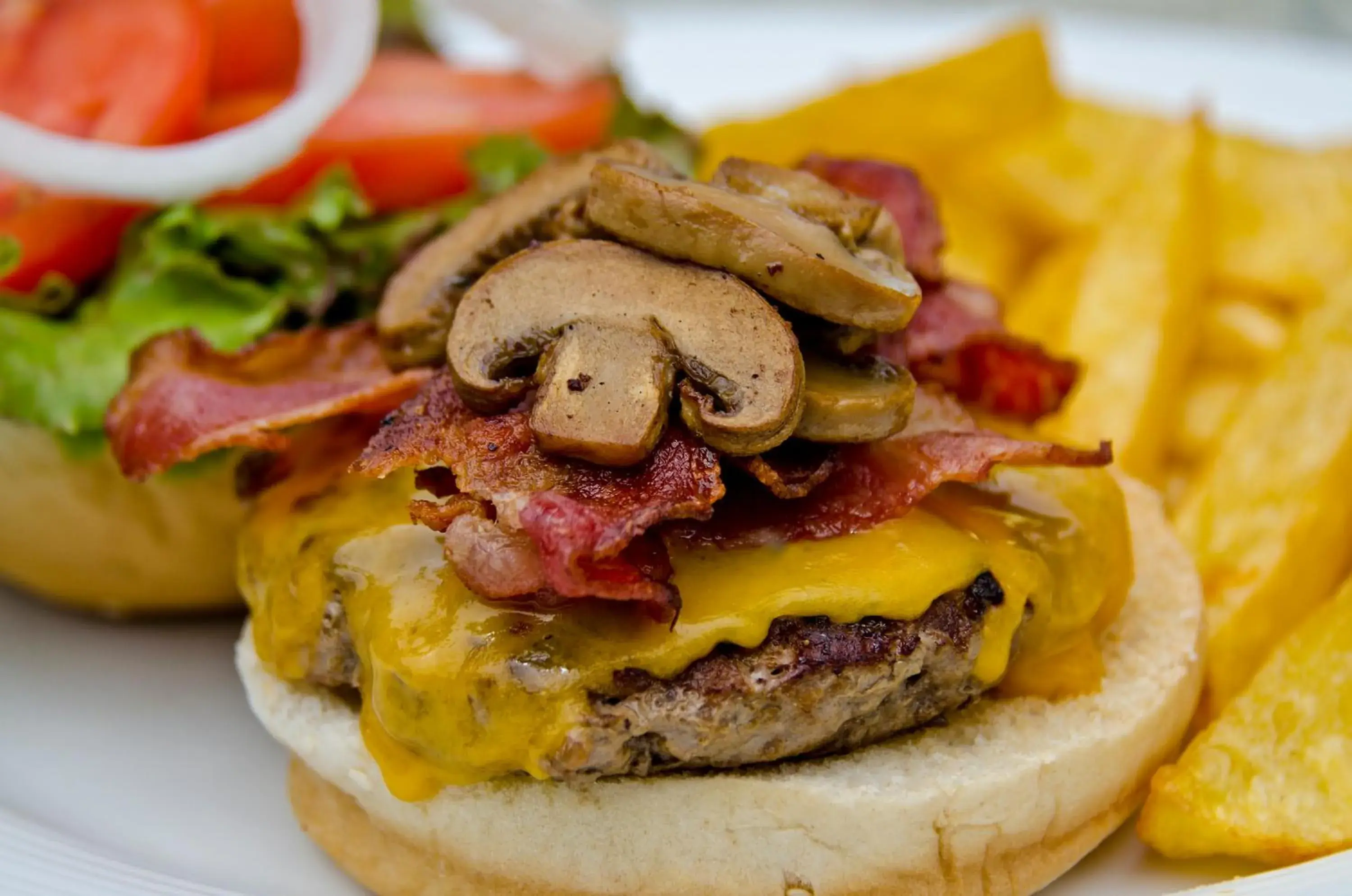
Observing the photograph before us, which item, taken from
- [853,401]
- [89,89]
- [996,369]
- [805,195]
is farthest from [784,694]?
[89,89]

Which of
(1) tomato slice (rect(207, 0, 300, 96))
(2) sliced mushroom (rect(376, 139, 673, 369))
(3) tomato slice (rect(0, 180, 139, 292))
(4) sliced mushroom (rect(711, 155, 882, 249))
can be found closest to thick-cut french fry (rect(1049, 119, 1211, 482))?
(4) sliced mushroom (rect(711, 155, 882, 249))

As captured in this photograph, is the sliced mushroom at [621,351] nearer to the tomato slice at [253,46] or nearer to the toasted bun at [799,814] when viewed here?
the toasted bun at [799,814]

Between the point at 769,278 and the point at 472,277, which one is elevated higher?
the point at 769,278

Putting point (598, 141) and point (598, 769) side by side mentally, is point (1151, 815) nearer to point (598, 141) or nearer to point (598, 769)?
point (598, 769)

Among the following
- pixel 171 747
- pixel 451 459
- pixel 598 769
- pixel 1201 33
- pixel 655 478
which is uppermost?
pixel 1201 33

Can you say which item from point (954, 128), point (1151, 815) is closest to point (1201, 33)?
point (954, 128)

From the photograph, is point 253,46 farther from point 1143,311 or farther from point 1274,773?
point 1274,773

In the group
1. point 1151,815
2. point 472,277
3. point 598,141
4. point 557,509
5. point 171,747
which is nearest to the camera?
point 557,509
